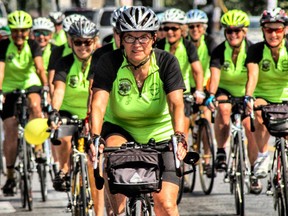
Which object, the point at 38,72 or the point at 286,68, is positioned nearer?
the point at 286,68

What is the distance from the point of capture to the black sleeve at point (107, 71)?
8578 millimetres

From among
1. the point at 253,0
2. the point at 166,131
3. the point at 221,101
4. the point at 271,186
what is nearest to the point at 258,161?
the point at 221,101

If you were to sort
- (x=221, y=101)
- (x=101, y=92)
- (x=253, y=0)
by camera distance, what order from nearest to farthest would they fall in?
(x=101, y=92) < (x=221, y=101) < (x=253, y=0)

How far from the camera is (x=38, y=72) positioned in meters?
13.9

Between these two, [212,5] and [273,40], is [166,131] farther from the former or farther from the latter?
[212,5]

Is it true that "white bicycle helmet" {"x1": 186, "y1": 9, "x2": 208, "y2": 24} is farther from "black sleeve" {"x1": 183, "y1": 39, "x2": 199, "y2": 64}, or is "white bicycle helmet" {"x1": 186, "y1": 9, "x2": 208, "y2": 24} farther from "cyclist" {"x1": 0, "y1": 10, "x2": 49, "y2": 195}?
"cyclist" {"x1": 0, "y1": 10, "x2": 49, "y2": 195}

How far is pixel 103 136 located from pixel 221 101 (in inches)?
167

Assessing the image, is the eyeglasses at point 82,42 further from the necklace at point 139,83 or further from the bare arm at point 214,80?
the necklace at point 139,83

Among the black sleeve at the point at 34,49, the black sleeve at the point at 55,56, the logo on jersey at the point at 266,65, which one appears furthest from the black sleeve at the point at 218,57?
the black sleeve at the point at 34,49

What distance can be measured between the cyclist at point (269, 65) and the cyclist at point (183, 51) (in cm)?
164

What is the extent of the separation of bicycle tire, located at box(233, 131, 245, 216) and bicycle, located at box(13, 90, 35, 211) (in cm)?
234

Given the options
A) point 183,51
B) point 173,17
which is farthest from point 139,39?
point 173,17

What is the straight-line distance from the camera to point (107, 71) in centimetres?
866

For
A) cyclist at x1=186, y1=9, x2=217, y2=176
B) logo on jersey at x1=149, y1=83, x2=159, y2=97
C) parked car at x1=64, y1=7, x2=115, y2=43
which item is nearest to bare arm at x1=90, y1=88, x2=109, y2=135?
logo on jersey at x1=149, y1=83, x2=159, y2=97
